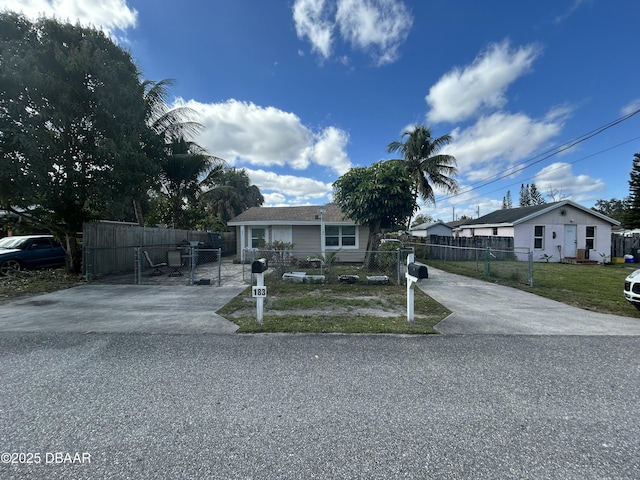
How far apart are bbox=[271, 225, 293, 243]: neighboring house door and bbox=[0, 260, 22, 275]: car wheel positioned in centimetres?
970

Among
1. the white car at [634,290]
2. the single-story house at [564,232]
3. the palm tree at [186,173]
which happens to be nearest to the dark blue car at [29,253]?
the palm tree at [186,173]

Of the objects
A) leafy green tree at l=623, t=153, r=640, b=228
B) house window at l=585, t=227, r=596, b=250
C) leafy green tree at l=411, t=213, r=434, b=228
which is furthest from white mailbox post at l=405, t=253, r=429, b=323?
leafy green tree at l=411, t=213, r=434, b=228

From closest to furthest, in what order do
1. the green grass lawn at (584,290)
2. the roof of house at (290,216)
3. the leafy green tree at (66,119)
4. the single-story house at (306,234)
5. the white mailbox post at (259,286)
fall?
the white mailbox post at (259,286) < the green grass lawn at (584,290) < the leafy green tree at (66,119) < the roof of house at (290,216) < the single-story house at (306,234)

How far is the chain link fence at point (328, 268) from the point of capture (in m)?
8.93

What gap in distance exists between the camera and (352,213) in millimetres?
11586

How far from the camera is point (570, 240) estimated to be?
1733 cm

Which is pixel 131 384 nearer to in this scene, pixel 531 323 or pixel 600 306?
pixel 531 323

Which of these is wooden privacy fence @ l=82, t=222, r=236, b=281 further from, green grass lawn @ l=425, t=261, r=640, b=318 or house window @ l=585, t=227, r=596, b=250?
house window @ l=585, t=227, r=596, b=250

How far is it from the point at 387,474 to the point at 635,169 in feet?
135

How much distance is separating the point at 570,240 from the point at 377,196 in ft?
49.6

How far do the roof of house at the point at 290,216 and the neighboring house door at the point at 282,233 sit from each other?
425 mm

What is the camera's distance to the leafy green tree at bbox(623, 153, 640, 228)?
26.1 metres

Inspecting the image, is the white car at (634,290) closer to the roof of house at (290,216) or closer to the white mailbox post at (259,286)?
the white mailbox post at (259,286)

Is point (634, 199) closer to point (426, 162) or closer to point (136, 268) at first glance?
point (426, 162)
